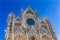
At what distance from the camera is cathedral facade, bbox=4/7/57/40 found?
2444 cm

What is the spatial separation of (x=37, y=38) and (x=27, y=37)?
5.10 ft

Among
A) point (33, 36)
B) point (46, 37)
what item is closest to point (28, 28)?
point (33, 36)

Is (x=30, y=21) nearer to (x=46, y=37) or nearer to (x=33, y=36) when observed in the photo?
(x=33, y=36)

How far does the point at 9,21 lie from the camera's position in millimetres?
26094

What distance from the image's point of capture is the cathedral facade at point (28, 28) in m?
24.4

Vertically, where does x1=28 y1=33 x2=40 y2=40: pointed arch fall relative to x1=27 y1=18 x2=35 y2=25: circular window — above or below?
below

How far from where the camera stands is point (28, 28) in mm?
25641

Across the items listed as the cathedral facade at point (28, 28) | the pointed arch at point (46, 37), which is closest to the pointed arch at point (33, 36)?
the cathedral facade at point (28, 28)

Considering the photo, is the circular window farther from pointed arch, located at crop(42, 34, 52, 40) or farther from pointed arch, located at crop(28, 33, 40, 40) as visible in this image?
pointed arch, located at crop(42, 34, 52, 40)

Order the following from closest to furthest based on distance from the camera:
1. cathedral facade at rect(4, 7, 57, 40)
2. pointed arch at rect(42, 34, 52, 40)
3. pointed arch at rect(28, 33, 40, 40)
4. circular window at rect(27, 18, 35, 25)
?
cathedral facade at rect(4, 7, 57, 40) < pointed arch at rect(28, 33, 40, 40) < pointed arch at rect(42, 34, 52, 40) < circular window at rect(27, 18, 35, 25)

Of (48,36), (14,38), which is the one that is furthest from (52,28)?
(14,38)

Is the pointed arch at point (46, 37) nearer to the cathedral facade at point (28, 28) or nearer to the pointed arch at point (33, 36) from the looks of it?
the cathedral facade at point (28, 28)

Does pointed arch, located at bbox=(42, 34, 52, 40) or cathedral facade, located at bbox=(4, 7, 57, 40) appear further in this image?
pointed arch, located at bbox=(42, 34, 52, 40)

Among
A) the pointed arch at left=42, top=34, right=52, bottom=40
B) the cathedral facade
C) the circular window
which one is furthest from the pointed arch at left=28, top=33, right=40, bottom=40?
the circular window
